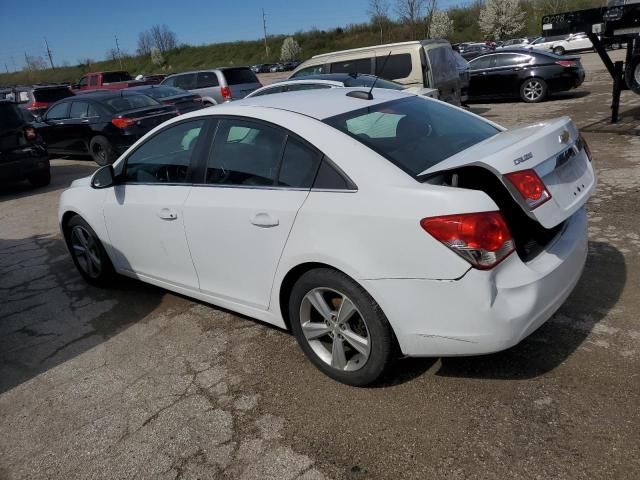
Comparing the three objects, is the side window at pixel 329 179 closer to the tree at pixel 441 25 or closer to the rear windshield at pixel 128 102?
the rear windshield at pixel 128 102

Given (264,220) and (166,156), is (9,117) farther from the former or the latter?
(264,220)

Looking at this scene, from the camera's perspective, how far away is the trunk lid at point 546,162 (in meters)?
2.42

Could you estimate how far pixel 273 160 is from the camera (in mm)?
3086

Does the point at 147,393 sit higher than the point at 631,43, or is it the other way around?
the point at 631,43

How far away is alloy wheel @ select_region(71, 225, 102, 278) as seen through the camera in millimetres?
4629

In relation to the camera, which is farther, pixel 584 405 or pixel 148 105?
pixel 148 105

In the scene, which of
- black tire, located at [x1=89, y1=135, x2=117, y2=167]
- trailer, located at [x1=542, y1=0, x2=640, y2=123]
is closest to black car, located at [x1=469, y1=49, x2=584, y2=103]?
trailer, located at [x1=542, y1=0, x2=640, y2=123]

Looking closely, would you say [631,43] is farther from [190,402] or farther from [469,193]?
[190,402]

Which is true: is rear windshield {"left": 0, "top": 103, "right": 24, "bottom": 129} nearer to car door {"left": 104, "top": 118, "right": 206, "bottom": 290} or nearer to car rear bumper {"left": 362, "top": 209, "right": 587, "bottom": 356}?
car door {"left": 104, "top": 118, "right": 206, "bottom": 290}

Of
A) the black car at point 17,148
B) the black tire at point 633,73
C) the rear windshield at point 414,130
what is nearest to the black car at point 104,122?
the black car at point 17,148

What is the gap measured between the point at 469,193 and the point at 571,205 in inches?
23.8

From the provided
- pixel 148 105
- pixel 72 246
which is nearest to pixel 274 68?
pixel 148 105

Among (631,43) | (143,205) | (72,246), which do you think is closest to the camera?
(143,205)

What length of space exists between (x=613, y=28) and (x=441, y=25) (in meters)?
60.8
